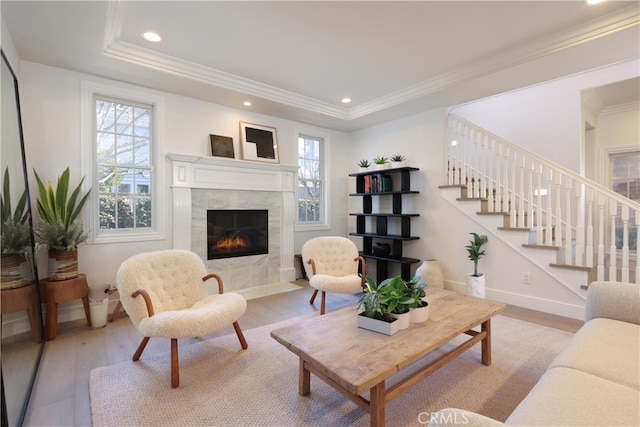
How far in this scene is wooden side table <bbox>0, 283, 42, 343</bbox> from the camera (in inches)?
72.3

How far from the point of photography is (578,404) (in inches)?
42.3

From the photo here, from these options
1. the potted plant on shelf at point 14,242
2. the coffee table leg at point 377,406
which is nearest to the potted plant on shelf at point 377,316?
the coffee table leg at point 377,406

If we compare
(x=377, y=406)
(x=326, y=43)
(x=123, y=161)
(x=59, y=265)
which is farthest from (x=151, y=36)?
(x=377, y=406)

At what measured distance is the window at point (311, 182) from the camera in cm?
513

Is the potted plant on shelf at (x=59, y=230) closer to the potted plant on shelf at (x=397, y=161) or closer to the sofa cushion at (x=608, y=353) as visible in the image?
the sofa cushion at (x=608, y=353)

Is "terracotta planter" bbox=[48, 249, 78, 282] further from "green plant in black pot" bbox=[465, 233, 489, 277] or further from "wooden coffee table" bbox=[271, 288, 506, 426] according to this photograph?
"green plant in black pot" bbox=[465, 233, 489, 277]

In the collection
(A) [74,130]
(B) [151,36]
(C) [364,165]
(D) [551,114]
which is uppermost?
(B) [151,36]

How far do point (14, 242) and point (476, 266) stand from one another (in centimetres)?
440

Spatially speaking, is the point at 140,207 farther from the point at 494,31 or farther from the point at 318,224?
the point at 494,31

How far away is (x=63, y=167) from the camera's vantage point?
3094 mm

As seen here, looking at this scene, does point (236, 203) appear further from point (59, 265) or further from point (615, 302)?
point (615, 302)

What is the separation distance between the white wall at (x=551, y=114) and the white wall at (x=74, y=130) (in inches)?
156

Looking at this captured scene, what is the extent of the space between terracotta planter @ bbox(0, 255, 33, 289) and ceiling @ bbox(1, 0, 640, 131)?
180 centimetres

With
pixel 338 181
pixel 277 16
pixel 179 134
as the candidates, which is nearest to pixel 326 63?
pixel 277 16
